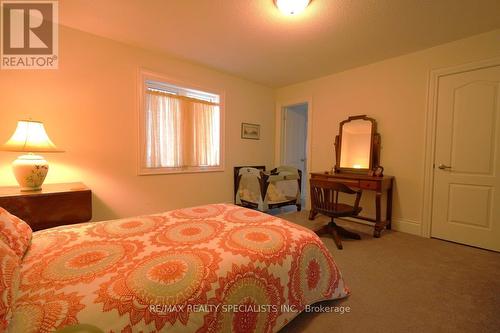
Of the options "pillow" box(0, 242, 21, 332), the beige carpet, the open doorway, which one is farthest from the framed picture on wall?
"pillow" box(0, 242, 21, 332)

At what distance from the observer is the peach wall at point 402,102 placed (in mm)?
2574

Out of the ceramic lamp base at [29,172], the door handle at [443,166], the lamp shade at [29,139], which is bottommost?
the ceramic lamp base at [29,172]

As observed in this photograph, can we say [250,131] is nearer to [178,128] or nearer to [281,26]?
[178,128]

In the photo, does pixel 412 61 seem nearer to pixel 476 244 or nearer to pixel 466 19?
pixel 466 19

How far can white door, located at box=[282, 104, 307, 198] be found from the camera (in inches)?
180

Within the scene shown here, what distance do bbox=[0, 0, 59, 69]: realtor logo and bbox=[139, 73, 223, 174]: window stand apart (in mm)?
924

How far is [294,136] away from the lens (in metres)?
4.79

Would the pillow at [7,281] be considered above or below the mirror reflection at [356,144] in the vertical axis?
below

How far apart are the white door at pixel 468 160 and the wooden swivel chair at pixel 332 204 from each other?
1141mm

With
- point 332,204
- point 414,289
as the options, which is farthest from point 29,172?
point 414,289

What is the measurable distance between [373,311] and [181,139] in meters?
2.95

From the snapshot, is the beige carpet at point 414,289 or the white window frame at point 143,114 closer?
the beige carpet at point 414,289

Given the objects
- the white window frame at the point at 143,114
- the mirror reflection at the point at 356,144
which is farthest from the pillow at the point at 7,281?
the mirror reflection at the point at 356,144

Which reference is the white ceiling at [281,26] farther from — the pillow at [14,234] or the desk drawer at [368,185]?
the pillow at [14,234]
